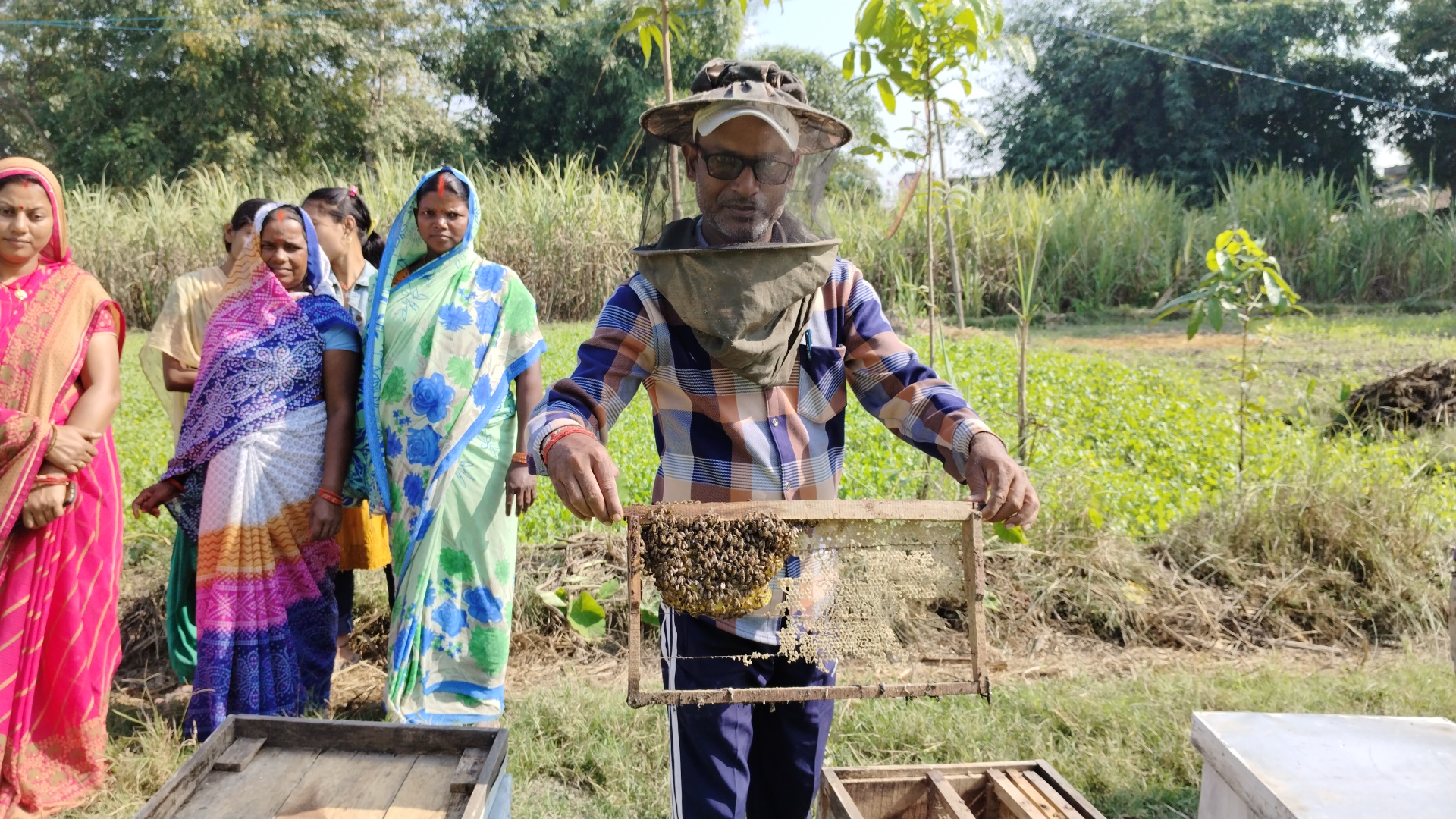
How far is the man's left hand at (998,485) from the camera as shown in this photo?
2.03 meters

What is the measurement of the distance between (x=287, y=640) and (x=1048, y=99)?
92.9 feet

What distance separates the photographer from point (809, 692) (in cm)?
200

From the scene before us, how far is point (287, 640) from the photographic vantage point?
3654 millimetres

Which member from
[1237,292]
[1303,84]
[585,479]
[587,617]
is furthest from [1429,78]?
[585,479]

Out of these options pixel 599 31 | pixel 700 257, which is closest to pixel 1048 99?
pixel 599 31

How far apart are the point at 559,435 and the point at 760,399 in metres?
0.51

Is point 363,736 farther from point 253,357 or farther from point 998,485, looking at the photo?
point 253,357

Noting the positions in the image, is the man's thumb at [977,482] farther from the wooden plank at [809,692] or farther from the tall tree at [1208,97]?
the tall tree at [1208,97]

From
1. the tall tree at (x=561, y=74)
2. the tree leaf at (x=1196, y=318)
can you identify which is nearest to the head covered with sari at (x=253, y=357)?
the tree leaf at (x=1196, y=318)

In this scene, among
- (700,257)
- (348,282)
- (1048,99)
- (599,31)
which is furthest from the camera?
(1048,99)

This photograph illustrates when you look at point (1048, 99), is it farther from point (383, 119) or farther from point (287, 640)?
point (287, 640)

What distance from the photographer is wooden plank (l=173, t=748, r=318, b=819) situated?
6.39ft

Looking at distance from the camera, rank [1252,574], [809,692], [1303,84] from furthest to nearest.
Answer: [1303,84], [1252,574], [809,692]

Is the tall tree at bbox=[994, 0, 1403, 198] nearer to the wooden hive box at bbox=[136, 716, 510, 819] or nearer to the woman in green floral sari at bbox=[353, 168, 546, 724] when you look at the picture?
the woman in green floral sari at bbox=[353, 168, 546, 724]
